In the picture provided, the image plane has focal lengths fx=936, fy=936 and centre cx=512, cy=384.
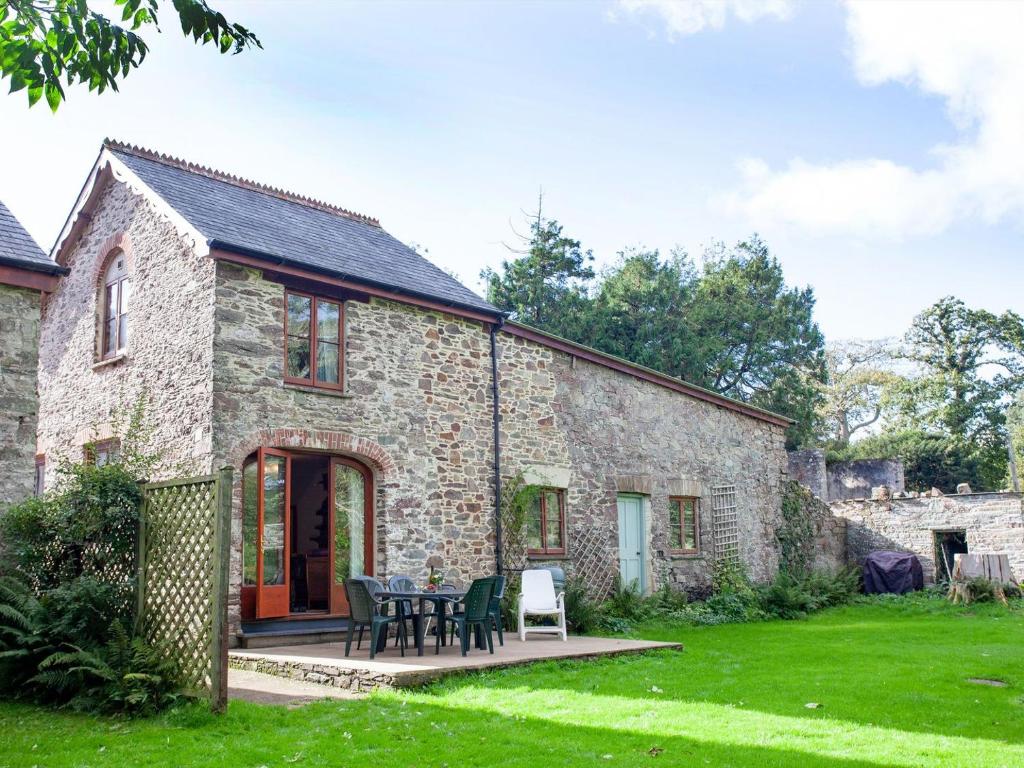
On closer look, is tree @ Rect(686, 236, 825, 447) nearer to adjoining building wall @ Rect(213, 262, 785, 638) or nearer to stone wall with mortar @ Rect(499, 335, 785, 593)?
stone wall with mortar @ Rect(499, 335, 785, 593)

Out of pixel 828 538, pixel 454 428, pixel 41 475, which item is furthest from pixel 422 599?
pixel 828 538

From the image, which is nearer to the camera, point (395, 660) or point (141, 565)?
point (141, 565)

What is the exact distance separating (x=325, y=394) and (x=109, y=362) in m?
3.32

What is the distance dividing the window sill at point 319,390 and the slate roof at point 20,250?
9.76 feet

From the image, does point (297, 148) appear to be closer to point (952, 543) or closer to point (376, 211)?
point (376, 211)

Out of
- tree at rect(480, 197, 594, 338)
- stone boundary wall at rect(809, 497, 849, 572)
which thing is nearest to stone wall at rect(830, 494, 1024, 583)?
stone boundary wall at rect(809, 497, 849, 572)

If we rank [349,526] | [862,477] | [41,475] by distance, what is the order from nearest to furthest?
[349,526] < [41,475] < [862,477]

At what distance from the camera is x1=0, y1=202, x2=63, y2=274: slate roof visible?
900 cm

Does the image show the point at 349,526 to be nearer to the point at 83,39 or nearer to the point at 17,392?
the point at 17,392

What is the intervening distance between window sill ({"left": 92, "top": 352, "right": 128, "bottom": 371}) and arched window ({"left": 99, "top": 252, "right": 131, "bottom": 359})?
→ 0.32 ft

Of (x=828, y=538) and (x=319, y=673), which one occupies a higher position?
(x=828, y=538)

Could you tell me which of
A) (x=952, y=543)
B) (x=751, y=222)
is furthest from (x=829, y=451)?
(x=952, y=543)

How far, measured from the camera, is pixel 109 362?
12.7 metres

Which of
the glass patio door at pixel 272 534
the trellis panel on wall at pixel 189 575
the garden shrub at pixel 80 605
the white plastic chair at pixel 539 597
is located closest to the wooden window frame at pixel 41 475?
the glass patio door at pixel 272 534
